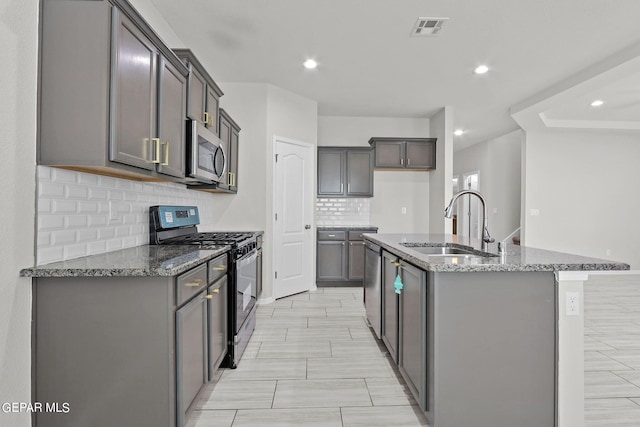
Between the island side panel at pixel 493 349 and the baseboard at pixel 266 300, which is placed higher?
the island side panel at pixel 493 349

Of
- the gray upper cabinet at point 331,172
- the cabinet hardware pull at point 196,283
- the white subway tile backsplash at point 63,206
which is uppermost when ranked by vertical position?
the gray upper cabinet at point 331,172

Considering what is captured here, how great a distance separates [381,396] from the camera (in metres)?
2.24

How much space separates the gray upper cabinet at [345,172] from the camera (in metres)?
5.60

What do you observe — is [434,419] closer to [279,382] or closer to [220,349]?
[279,382]

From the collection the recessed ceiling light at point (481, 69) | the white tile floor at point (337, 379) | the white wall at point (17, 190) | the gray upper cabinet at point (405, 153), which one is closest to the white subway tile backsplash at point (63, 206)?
the white wall at point (17, 190)

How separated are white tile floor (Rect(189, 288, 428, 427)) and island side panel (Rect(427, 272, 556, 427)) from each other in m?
0.36

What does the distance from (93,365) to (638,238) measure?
27.9ft

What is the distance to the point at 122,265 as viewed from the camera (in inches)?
62.9

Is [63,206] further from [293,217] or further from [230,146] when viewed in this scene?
[293,217]

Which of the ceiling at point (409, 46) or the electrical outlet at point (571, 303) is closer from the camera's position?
the electrical outlet at point (571, 303)

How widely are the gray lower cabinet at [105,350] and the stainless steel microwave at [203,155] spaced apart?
1118 millimetres

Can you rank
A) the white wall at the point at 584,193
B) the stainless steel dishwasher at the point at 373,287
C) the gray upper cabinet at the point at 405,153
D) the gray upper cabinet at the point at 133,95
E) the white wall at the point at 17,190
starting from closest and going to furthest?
the white wall at the point at 17,190 < the gray upper cabinet at the point at 133,95 < the stainless steel dishwasher at the point at 373,287 < the gray upper cabinet at the point at 405,153 < the white wall at the point at 584,193

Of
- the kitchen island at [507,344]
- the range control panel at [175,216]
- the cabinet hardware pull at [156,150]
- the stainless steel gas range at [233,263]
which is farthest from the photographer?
the range control panel at [175,216]
